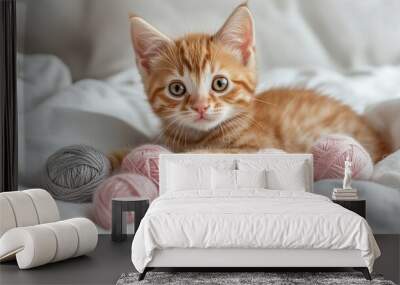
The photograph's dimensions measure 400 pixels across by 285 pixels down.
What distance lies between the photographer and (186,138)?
627cm

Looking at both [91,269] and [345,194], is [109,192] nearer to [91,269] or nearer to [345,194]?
[91,269]

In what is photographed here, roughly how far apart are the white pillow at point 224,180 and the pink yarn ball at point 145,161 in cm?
86

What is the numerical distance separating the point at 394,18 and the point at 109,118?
3082 mm

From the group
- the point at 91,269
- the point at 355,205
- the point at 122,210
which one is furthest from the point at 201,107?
the point at 91,269

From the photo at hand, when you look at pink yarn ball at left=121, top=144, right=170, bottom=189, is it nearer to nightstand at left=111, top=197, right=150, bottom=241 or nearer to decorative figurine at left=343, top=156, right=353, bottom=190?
nightstand at left=111, top=197, right=150, bottom=241

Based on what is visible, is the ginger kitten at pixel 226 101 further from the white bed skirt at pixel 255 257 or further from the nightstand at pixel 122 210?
the white bed skirt at pixel 255 257

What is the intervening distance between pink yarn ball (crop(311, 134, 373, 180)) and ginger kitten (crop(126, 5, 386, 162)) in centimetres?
7

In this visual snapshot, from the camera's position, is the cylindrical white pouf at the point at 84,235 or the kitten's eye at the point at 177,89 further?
the kitten's eye at the point at 177,89

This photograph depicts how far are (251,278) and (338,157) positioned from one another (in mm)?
2363

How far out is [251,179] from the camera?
18.4ft

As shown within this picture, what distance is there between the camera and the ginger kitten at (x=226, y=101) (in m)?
6.16

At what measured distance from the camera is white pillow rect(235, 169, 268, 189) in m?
5.58

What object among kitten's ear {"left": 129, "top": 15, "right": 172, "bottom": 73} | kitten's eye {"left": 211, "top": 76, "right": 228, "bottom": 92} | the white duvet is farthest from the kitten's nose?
the white duvet

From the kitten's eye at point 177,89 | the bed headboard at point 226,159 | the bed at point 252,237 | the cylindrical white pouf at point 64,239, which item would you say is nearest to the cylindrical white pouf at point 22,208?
the cylindrical white pouf at point 64,239
